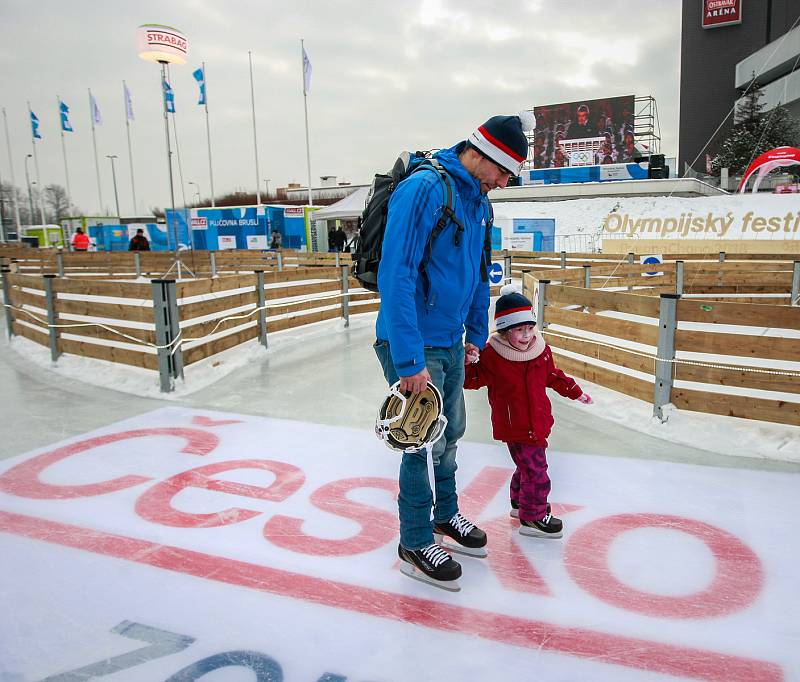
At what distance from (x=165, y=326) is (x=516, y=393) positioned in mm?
4476

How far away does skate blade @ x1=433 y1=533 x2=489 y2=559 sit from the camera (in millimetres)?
2916

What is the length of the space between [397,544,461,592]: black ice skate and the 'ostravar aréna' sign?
229 ft

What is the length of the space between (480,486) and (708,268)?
11.4 metres

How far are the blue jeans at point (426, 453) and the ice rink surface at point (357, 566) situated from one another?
29cm

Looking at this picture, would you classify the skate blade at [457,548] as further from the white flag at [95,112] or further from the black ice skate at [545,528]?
the white flag at [95,112]

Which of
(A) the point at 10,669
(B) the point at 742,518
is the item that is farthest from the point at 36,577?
(B) the point at 742,518

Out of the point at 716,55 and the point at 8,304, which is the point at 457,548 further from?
the point at 716,55

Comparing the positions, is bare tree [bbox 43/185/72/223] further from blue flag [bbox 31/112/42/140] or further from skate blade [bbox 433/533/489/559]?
skate blade [bbox 433/533/489/559]

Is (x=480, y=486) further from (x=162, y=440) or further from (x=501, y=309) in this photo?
(x=162, y=440)

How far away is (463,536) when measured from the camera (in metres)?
2.93

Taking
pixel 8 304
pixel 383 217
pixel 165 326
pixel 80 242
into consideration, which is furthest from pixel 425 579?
pixel 80 242

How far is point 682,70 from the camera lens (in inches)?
2346

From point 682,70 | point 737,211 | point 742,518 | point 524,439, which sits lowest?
point 742,518

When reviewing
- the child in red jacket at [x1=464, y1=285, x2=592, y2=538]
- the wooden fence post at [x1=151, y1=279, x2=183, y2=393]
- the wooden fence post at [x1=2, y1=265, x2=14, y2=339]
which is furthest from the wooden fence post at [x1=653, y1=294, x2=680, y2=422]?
the wooden fence post at [x1=2, y1=265, x2=14, y2=339]
